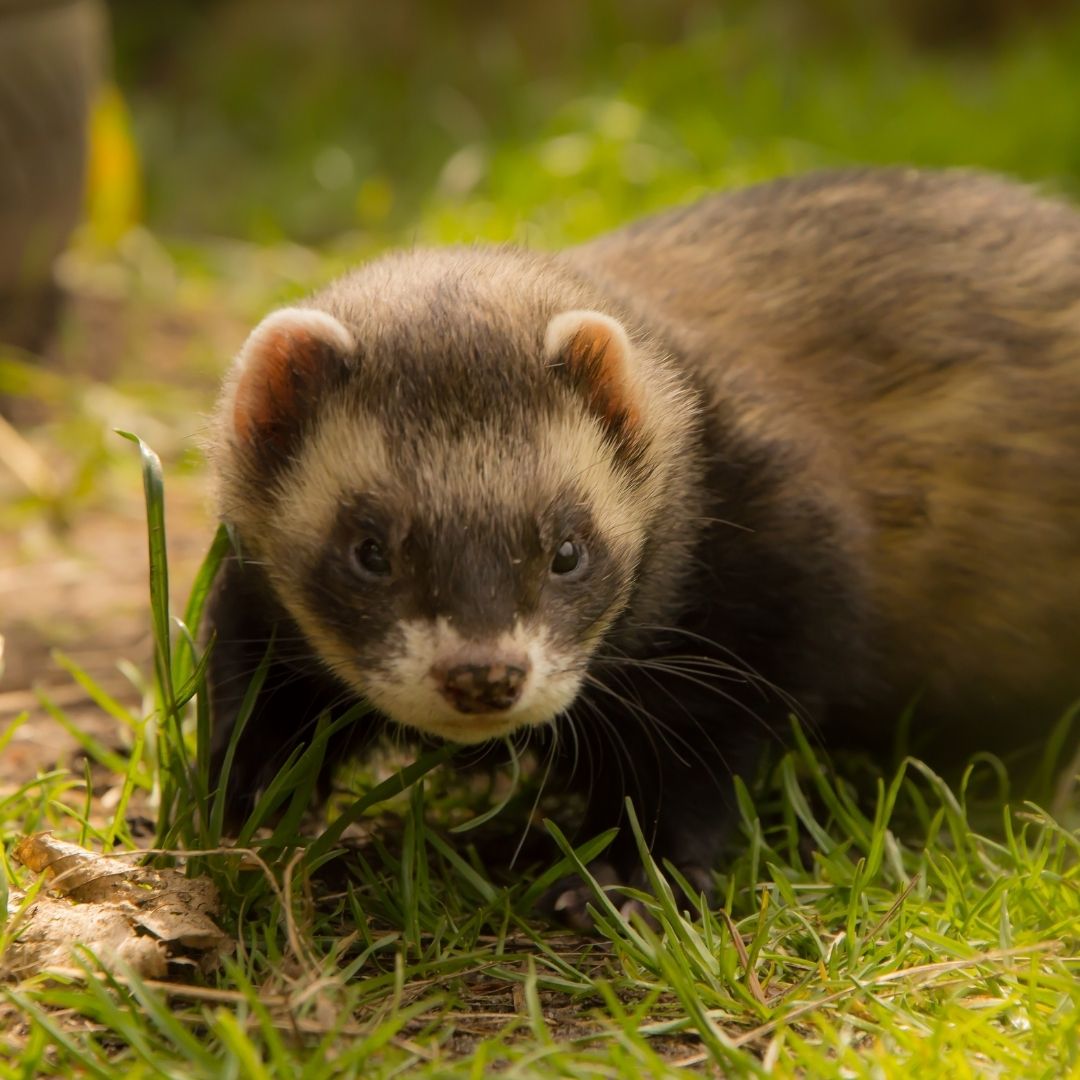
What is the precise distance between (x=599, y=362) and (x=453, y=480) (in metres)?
0.47

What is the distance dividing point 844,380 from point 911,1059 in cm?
192

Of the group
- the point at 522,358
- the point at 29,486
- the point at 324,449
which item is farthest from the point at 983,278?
the point at 29,486

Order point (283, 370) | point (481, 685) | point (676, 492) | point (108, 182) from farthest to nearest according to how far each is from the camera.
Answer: point (108, 182) < point (676, 492) < point (283, 370) < point (481, 685)

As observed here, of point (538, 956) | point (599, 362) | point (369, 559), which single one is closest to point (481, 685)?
point (369, 559)

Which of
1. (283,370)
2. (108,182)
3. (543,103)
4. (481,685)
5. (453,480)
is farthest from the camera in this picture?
(543,103)

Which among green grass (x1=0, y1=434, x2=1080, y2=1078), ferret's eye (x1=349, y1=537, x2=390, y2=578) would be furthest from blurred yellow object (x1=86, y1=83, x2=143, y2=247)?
ferret's eye (x1=349, y1=537, x2=390, y2=578)

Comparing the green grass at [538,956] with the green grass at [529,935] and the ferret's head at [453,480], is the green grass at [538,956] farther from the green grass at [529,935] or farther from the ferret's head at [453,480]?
the ferret's head at [453,480]

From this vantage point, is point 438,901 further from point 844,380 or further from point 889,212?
point 889,212

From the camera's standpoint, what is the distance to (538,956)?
3.22m

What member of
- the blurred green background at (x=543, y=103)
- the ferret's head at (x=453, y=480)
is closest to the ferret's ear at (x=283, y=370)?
the ferret's head at (x=453, y=480)

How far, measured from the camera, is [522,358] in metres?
3.24

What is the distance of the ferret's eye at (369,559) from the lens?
3094 mm

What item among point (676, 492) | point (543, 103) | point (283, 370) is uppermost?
point (283, 370)

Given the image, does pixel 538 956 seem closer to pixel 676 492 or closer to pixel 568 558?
pixel 568 558
